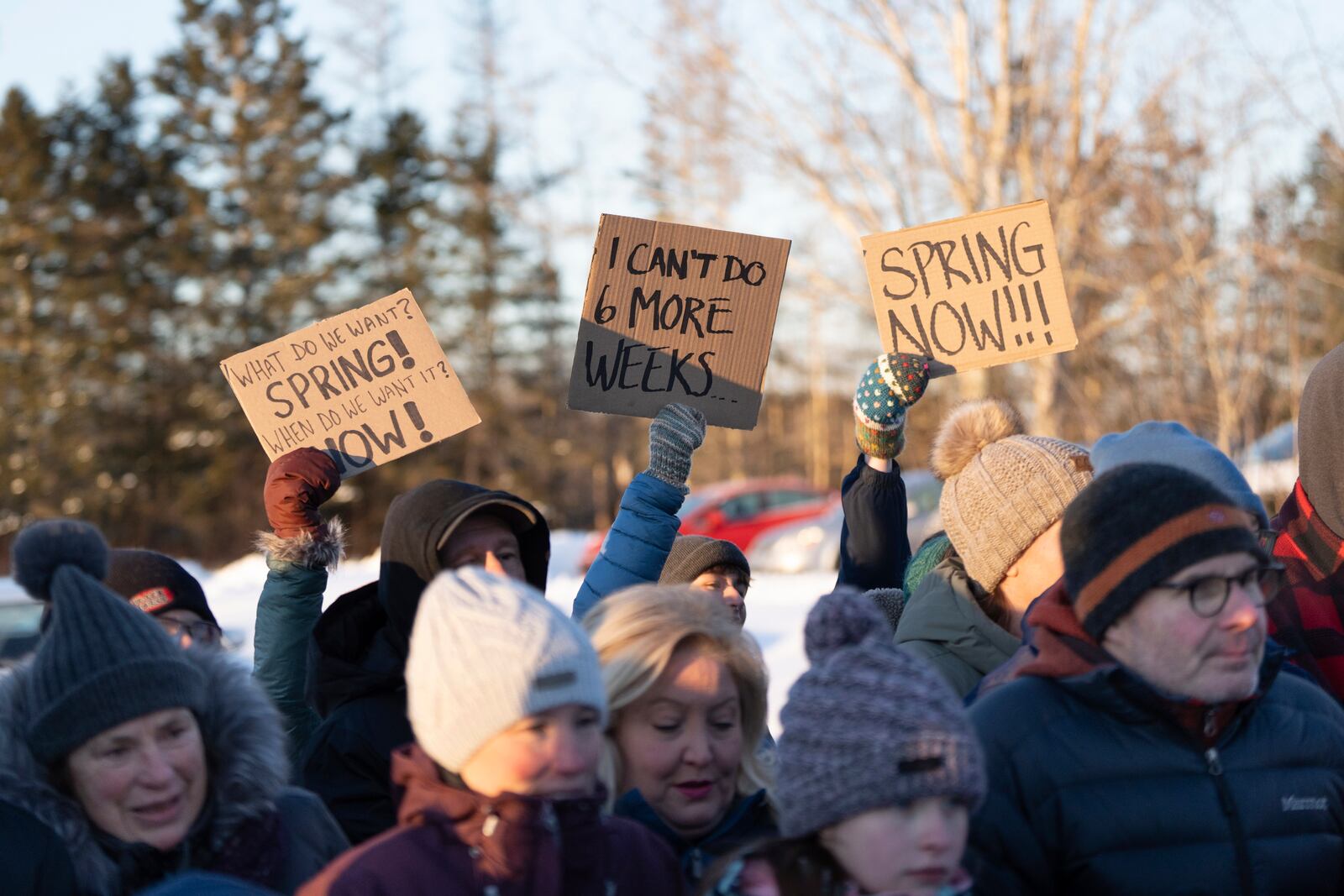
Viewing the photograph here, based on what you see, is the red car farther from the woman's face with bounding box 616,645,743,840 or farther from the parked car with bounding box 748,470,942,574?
the woman's face with bounding box 616,645,743,840

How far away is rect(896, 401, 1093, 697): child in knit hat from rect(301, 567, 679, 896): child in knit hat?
1.26 metres

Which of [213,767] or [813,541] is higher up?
[813,541]

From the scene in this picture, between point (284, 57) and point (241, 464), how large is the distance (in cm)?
982

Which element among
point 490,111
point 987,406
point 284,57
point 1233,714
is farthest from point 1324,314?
point 284,57

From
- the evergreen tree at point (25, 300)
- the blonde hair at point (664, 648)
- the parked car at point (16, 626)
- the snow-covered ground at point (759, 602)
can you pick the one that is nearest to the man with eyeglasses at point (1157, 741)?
the blonde hair at point (664, 648)

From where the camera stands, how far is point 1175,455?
10.1 ft

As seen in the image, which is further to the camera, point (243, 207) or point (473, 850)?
point (243, 207)

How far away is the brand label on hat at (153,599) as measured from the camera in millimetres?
3742

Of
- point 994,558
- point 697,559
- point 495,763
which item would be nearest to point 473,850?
point 495,763

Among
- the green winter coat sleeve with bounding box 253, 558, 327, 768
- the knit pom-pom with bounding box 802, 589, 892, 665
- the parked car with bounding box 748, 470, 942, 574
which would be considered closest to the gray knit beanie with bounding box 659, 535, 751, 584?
the green winter coat sleeve with bounding box 253, 558, 327, 768

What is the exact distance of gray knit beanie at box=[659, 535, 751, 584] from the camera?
13.7 ft

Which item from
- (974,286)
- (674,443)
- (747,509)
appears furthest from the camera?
(747,509)

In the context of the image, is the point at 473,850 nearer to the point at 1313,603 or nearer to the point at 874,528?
the point at 874,528

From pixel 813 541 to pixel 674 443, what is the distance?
14138mm
